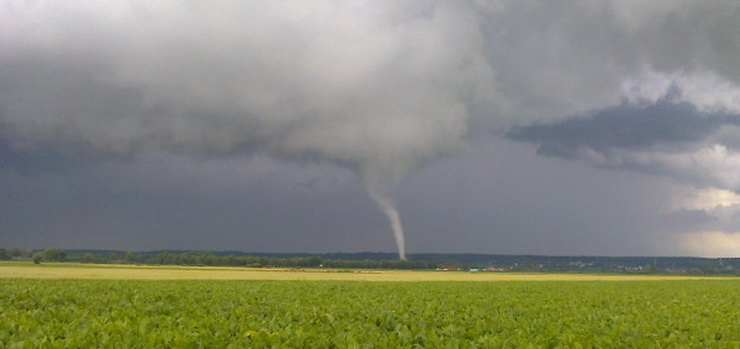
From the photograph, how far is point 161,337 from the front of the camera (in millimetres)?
11258

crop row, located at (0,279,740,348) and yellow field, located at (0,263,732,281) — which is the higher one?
crop row, located at (0,279,740,348)

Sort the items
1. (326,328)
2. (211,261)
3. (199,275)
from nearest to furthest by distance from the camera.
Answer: (326,328)
(199,275)
(211,261)

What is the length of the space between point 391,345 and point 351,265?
6796 inches

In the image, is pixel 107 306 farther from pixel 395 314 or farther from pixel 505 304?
pixel 505 304

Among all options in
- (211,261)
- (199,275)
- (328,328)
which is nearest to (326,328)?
(328,328)

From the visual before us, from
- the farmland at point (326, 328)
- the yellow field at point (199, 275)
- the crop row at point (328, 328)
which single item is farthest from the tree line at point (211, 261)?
the crop row at point (328, 328)

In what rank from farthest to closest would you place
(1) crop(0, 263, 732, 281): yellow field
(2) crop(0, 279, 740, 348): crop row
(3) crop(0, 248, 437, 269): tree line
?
(3) crop(0, 248, 437, 269): tree line
(1) crop(0, 263, 732, 281): yellow field
(2) crop(0, 279, 740, 348): crop row

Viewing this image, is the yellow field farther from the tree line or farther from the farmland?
the tree line

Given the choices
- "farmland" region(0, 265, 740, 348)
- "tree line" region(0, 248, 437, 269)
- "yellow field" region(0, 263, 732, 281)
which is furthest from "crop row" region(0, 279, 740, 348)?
"tree line" region(0, 248, 437, 269)

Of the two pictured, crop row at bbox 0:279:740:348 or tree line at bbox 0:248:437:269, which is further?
tree line at bbox 0:248:437:269

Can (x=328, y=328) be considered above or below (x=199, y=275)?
above

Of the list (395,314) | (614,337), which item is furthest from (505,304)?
(614,337)

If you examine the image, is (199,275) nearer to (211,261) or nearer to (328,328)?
(328,328)

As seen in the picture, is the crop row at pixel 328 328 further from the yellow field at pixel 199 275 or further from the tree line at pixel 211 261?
the tree line at pixel 211 261
